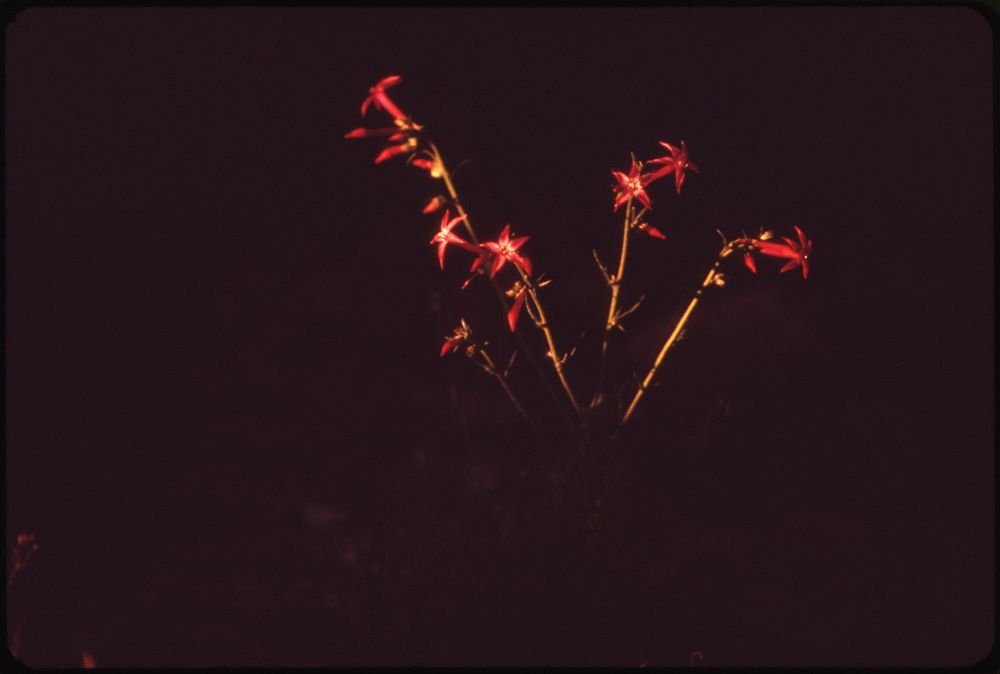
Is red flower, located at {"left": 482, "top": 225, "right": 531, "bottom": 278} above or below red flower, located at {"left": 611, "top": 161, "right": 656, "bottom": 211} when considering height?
below

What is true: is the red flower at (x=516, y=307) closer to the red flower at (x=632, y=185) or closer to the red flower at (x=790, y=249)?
the red flower at (x=632, y=185)

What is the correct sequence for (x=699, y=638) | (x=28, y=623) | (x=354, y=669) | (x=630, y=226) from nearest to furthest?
(x=630, y=226) → (x=354, y=669) → (x=699, y=638) → (x=28, y=623)

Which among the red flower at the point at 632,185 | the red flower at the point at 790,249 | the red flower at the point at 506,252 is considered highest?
the red flower at the point at 632,185

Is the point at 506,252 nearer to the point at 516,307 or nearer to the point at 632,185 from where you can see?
the point at 516,307

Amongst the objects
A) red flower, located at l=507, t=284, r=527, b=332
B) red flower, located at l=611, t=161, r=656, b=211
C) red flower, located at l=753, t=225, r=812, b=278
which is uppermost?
red flower, located at l=611, t=161, r=656, b=211

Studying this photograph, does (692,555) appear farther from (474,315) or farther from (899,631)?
(474,315)

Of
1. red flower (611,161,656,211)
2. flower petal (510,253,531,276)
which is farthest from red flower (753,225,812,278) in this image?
flower petal (510,253,531,276)

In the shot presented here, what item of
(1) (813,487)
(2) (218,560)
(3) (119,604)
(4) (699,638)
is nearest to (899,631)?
(1) (813,487)

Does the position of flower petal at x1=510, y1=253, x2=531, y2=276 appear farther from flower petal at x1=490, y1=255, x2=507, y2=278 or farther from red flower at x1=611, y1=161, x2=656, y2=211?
red flower at x1=611, y1=161, x2=656, y2=211

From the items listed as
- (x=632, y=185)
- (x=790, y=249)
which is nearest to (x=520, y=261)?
(x=632, y=185)

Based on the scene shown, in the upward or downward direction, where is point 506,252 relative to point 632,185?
downward

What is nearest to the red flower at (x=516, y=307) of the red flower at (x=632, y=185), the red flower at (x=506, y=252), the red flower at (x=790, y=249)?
the red flower at (x=506, y=252)
